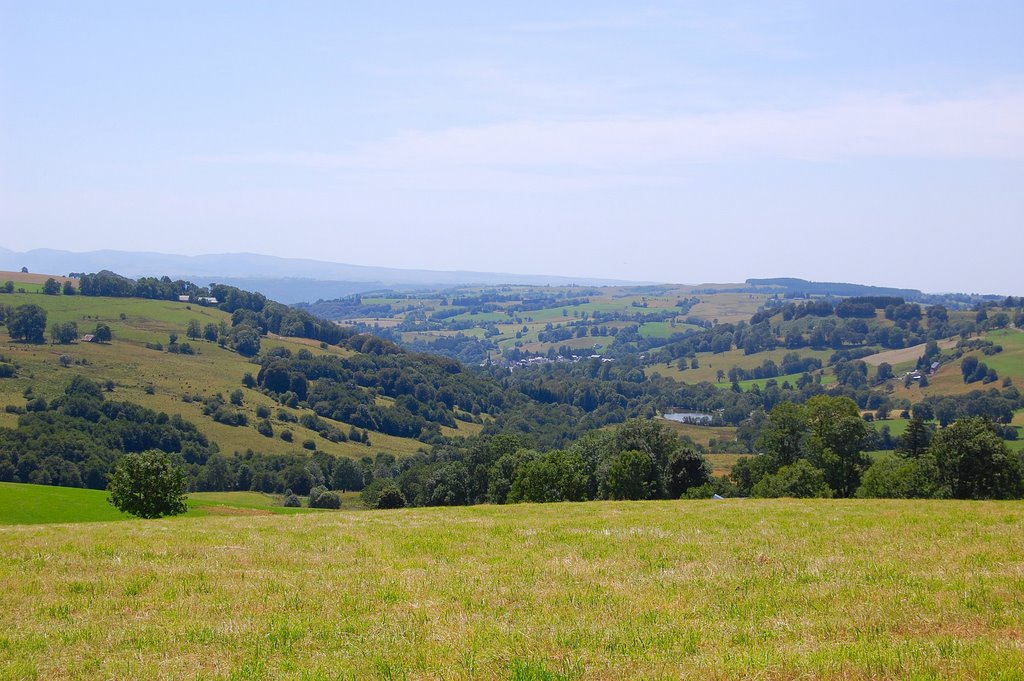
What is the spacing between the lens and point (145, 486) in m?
47.8

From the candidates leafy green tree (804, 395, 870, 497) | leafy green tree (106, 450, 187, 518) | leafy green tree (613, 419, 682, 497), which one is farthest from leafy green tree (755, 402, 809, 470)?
leafy green tree (106, 450, 187, 518)

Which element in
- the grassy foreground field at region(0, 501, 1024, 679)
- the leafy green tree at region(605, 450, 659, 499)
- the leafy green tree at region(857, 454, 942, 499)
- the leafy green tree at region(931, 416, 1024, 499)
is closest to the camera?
the grassy foreground field at region(0, 501, 1024, 679)

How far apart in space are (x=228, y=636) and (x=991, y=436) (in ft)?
194

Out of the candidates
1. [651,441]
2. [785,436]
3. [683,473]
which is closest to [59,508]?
[651,441]

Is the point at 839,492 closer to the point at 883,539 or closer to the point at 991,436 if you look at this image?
the point at 991,436

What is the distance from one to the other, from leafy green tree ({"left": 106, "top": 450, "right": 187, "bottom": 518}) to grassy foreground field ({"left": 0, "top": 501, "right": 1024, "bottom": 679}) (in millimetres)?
Result: 20810

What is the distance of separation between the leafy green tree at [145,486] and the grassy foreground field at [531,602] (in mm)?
20810

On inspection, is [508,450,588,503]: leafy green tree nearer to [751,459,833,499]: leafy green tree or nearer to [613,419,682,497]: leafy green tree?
[613,419,682,497]: leafy green tree

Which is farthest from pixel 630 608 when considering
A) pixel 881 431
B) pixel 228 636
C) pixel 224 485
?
pixel 881 431

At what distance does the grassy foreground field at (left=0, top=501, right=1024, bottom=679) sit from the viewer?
1169 cm

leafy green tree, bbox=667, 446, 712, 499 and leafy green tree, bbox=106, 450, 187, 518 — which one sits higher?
leafy green tree, bbox=106, 450, 187, 518

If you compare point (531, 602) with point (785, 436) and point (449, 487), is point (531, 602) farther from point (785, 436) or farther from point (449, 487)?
point (449, 487)

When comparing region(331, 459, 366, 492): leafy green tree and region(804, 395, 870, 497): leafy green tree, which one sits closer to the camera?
region(804, 395, 870, 497): leafy green tree

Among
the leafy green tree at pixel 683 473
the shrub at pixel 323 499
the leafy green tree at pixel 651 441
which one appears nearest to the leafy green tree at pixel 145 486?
the leafy green tree at pixel 651 441
